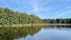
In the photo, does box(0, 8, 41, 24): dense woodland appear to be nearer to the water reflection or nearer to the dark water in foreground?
the water reflection

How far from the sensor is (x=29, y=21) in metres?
127

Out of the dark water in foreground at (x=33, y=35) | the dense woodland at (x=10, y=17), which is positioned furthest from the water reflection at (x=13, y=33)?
the dense woodland at (x=10, y=17)

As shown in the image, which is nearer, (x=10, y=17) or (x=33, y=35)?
(x=33, y=35)

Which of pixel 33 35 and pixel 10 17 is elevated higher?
pixel 10 17

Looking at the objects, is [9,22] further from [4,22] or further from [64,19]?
[64,19]

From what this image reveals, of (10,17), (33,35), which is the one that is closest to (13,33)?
(33,35)

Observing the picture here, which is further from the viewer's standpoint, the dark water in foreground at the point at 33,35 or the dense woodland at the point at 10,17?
the dense woodland at the point at 10,17

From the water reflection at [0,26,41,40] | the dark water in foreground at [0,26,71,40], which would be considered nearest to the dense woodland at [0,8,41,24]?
the water reflection at [0,26,41,40]

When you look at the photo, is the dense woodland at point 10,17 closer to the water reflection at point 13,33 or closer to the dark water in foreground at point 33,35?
the water reflection at point 13,33

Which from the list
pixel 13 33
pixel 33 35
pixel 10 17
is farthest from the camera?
pixel 10 17

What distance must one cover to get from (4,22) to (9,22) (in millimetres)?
8612

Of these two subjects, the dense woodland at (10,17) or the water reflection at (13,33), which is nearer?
the water reflection at (13,33)

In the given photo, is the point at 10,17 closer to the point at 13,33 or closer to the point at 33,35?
the point at 13,33

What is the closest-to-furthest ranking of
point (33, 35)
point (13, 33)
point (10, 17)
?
point (33, 35), point (13, 33), point (10, 17)
